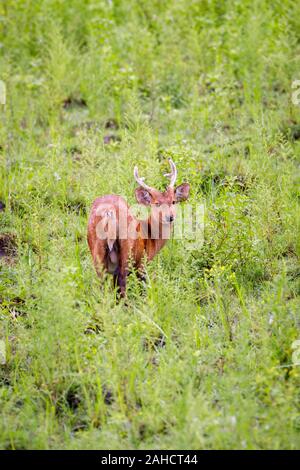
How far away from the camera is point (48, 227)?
7.27 meters

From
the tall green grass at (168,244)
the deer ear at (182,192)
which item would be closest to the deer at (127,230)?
the deer ear at (182,192)

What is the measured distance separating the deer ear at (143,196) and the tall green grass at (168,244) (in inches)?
19.4

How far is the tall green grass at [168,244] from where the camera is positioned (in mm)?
5121

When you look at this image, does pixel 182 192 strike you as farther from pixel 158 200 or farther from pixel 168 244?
pixel 168 244

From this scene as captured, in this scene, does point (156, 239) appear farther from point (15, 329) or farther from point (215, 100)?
point (215, 100)

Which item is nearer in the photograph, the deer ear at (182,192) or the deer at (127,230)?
the deer at (127,230)

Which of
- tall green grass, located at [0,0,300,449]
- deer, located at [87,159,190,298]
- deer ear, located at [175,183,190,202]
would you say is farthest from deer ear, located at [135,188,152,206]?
tall green grass, located at [0,0,300,449]

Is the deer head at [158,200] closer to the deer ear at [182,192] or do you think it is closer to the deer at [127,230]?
the deer at [127,230]

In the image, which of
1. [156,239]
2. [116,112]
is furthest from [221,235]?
[116,112]

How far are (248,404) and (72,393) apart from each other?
145cm

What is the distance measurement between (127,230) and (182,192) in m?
0.82

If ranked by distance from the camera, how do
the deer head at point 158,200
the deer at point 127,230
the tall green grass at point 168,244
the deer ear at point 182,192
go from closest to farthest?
1. the tall green grass at point 168,244
2. the deer at point 127,230
3. the deer head at point 158,200
4. the deer ear at point 182,192

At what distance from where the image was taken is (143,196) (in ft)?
22.5

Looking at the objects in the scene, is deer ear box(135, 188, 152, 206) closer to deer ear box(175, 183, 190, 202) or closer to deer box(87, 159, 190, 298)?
deer box(87, 159, 190, 298)
